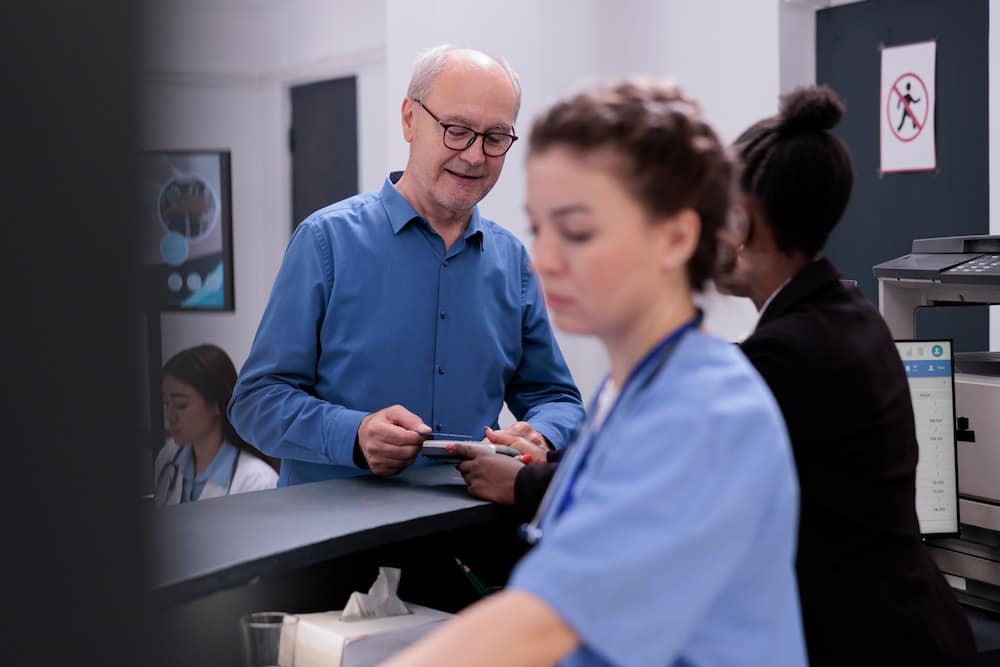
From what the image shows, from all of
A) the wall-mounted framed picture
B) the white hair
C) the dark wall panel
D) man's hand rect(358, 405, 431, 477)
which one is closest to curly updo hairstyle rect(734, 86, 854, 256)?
man's hand rect(358, 405, 431, 477)

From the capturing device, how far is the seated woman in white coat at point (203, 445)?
3.10 meters

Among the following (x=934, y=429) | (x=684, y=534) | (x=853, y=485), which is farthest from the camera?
(x=934, y=429)

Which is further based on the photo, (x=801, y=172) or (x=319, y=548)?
(x=801, y=172)

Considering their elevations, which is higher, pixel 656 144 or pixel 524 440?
pixel 656 144

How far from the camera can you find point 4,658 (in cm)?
45

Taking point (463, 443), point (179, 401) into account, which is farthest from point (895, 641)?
point (179, 401)

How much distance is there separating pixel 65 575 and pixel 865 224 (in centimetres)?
359

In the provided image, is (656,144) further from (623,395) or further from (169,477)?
(169,477)

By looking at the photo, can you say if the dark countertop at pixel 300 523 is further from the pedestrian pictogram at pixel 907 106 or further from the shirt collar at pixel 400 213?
the pedestrian pictogram at pixel 907 106

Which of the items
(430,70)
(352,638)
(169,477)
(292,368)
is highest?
(430,70)

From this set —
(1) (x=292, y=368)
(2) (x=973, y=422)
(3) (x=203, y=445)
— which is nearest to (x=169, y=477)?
(3) (x=203, y=445)

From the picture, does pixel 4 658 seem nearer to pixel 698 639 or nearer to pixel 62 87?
pixel 62 87

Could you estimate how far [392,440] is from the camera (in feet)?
5.29

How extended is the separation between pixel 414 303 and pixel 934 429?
94cm
